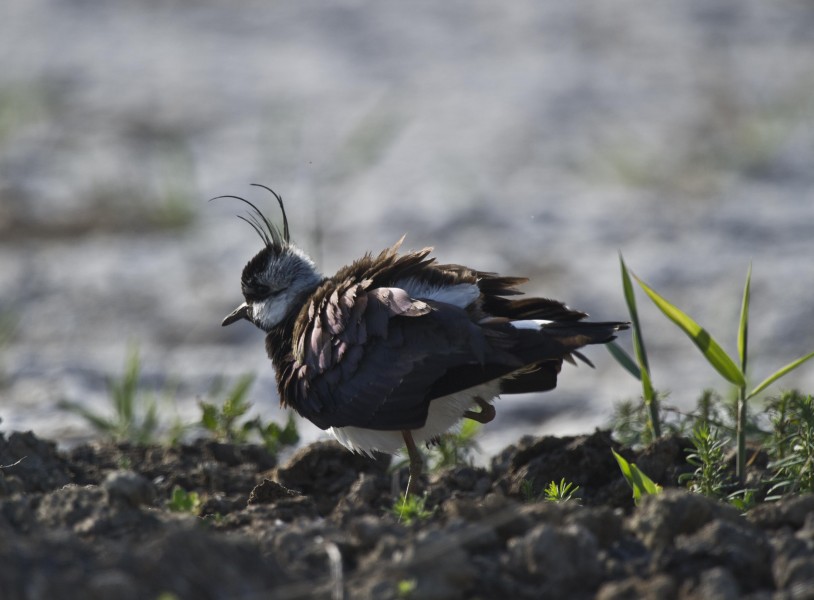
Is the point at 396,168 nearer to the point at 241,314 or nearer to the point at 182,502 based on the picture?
the point at 241,314

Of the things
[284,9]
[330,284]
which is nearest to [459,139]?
[284,9]

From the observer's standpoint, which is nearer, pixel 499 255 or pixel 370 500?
pixel 370 500

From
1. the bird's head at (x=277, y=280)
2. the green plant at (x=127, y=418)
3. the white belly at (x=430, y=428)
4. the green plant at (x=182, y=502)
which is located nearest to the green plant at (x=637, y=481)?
the white belly at (x=430, y=428)

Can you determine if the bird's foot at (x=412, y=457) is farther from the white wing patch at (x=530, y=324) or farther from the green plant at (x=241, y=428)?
the green plant at (x=241, y=428)

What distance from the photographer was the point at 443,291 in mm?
4543

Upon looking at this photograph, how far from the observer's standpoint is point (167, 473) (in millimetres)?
4973

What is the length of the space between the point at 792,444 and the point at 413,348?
143 cm

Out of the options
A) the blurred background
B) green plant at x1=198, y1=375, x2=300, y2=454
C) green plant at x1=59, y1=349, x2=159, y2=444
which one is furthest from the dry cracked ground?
the blurred background

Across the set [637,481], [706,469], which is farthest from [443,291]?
[706,469]

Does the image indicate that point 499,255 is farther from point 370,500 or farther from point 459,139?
point 370,500

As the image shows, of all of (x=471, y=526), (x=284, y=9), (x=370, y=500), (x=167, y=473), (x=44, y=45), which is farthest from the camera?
(x=284, y=9)

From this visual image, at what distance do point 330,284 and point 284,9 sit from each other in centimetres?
765

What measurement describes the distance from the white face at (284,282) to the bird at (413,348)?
4.8 inches

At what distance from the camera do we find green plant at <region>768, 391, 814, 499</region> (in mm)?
3943
